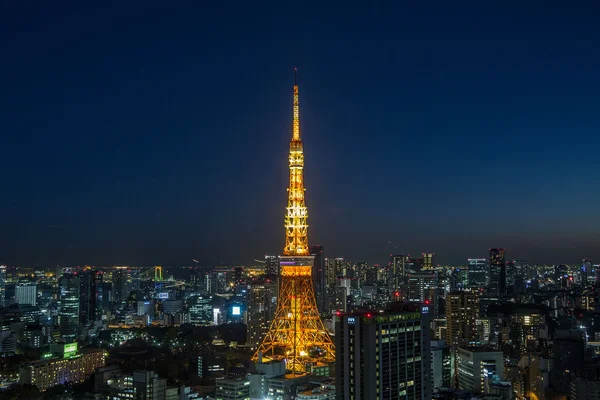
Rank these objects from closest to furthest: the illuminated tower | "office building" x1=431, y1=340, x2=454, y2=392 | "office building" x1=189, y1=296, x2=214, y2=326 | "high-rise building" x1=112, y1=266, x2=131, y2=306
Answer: the illuminated tower
"office building" x1=431, y1=340, x2=454, y2=392
"office building" x1=189, y1=296, x2=214, y2=326
"high-rise building" x1=112, y1=266, x2=131, y2=306

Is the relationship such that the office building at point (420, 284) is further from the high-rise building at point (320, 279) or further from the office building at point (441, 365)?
the office building at point (441, 365)

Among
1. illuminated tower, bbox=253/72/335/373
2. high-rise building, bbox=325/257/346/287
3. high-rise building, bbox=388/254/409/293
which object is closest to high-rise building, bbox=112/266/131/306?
high-rise building, bbox=325/257/346/287

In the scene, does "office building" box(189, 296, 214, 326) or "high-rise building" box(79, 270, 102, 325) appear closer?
"high-rise building" box(79, 270, 102, 325)

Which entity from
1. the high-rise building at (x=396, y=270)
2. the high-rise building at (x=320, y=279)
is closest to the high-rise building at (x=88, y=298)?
the high-rise building at (x=320, y=279)

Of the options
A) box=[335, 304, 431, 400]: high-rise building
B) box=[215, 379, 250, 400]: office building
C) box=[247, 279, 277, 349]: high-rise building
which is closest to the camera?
box=[335, 304, 431, 400]: high-rise building

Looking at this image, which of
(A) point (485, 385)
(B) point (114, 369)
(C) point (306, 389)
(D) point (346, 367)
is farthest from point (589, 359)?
(B) point (114, 369)

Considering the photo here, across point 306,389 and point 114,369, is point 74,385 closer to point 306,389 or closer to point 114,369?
point 114,369

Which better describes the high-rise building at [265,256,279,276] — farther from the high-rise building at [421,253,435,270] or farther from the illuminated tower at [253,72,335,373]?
the illuminated tower at [253,72,335,373]

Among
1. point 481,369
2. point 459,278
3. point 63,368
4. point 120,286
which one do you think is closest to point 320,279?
point 481,369
